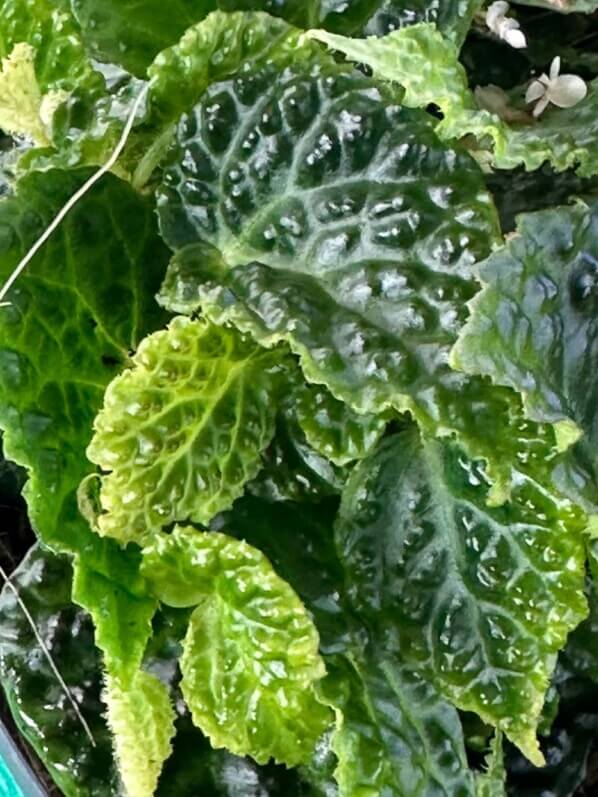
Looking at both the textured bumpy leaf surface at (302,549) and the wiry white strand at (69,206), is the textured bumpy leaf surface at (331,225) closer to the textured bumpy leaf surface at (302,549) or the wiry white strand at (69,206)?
the wiry white strand at (69,206)

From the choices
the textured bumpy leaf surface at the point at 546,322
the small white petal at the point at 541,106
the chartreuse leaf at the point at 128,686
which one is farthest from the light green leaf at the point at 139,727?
the small white petal at the point at 541,106

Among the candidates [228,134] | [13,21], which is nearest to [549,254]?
[228,134]

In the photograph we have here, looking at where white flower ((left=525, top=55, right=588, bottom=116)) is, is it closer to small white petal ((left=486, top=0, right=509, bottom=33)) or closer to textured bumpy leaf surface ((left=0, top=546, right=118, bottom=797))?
small white petal ((left=486, top=0, right=509, bottom=33))

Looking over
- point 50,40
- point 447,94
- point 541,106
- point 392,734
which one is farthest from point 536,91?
point 392,734

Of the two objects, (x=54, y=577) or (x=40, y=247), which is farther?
(x=54, y=577)

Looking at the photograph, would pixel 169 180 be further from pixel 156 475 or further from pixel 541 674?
pixel 541 674

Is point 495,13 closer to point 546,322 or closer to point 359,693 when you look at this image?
point 546,322
